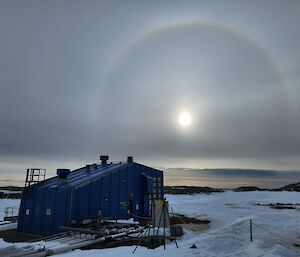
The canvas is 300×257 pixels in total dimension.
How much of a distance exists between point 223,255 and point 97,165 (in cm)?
2396

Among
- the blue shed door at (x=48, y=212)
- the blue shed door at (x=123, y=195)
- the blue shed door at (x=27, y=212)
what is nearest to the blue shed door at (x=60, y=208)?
the blue shed door at (x=48, y=212)

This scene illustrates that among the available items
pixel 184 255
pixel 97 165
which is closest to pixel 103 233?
pixel 184 255

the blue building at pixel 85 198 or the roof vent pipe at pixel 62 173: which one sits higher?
the roof vent pipe at pixel 62 173

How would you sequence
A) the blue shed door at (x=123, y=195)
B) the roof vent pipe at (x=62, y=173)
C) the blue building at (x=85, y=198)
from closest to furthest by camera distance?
the blue building at (x=85, y=198)
the roof vent pipe at (x=62, y=173)
the blue shed door at (x=123, y=195)

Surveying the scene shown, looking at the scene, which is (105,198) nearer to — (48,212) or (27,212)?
(48,212)

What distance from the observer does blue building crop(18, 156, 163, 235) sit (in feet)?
85.5

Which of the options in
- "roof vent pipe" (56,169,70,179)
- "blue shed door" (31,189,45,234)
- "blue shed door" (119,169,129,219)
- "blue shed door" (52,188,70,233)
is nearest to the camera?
"blue shed door" (52,188,70,233)

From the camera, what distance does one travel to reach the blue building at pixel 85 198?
85.5ft

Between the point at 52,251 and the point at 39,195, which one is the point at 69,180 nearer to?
the point at 39,195

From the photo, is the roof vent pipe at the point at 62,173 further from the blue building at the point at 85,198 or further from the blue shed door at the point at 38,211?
the blue shed door at the point at 38,211

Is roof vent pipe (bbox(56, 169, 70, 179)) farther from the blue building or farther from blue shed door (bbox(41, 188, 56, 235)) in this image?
→ blue shed door (bbox(41, 188, 56, 235))

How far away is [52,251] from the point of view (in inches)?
634

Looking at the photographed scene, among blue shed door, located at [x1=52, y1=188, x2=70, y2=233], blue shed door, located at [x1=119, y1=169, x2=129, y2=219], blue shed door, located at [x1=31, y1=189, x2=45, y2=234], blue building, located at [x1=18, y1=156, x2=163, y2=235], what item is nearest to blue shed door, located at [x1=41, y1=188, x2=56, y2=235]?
blue building, located at [x1=18, y1=156, x2=163, y2=235]

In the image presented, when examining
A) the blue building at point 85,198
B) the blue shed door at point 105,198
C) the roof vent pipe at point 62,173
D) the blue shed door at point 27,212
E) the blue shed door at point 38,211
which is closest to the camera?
the blue building at point 85,198
